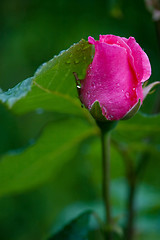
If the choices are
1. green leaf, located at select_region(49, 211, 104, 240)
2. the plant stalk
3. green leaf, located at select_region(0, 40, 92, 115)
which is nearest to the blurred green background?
the plant stalk

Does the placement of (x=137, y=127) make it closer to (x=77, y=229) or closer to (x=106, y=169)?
(x=106, y=169)

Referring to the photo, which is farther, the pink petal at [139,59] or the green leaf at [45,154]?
the green leaf at [45,154]

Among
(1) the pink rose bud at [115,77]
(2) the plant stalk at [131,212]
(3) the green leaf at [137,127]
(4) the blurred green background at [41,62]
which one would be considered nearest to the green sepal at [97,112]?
(1) the pink rose bud at [115,77]

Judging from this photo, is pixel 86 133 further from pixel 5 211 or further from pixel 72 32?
Answer: pixel 5 211

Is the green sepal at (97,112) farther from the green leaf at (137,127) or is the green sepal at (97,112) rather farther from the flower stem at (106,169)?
the green leaf at (137,127)

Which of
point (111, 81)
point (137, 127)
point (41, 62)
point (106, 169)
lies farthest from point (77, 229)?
point (41, 62)

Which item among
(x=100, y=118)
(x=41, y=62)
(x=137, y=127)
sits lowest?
(x=41, y=62)
